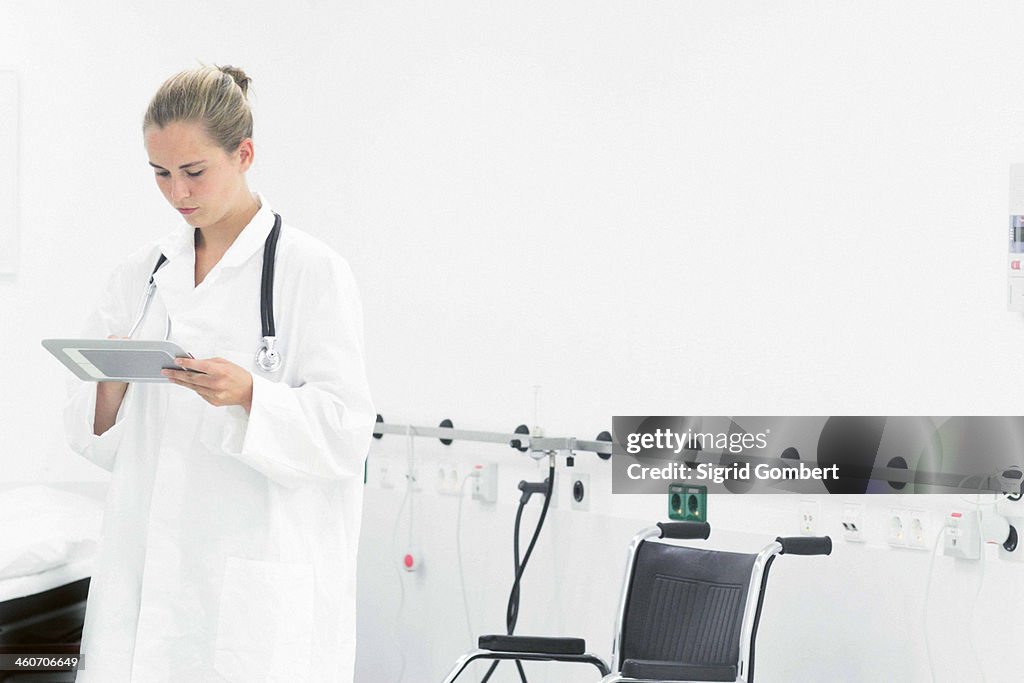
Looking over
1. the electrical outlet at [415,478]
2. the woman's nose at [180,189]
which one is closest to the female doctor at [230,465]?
the woman's nose at [180,189]

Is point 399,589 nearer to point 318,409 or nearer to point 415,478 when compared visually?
point 415,478

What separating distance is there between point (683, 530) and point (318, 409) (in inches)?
42.8

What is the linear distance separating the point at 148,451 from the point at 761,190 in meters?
1.51

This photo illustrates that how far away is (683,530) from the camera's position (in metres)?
2.40

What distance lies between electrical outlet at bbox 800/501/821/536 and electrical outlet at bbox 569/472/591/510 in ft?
2.03

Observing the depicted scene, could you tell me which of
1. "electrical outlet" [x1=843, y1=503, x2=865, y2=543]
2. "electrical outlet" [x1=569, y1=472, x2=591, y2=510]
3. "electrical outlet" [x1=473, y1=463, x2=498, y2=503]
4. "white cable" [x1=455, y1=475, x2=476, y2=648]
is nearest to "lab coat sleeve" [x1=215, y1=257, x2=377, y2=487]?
"electrical outlet" [x1=843, y1=503, x2=865, y2=543]

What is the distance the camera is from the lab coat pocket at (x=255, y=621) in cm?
155

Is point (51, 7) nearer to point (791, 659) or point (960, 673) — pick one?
point (791, 659)

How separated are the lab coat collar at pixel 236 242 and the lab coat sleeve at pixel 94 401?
11cm

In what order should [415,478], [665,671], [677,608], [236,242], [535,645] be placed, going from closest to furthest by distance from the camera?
[236,242], [665,671], [535,645], [677,608], [415,478]

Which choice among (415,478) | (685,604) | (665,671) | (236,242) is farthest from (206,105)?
(415,478)

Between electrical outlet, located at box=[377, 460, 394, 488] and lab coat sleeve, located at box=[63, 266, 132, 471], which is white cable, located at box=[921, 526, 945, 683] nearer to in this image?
lab coat sleeve, located at box=[63, 266, 132, 471]

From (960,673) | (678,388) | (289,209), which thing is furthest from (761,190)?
(289,209)

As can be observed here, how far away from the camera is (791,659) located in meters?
2.49
